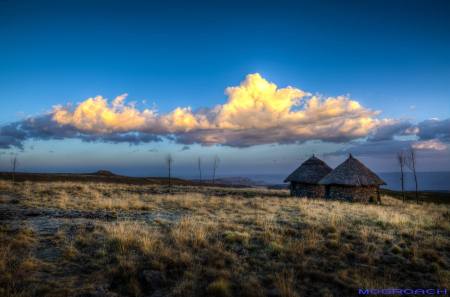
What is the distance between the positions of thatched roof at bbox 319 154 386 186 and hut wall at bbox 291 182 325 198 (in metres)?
2.98

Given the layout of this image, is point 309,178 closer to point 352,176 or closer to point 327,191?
point 327,191

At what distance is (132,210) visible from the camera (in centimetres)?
1538

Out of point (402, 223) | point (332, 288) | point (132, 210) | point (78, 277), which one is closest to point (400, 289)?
point (332, 288)

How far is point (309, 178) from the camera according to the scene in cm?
3128

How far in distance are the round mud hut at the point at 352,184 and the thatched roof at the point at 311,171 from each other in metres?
2.82

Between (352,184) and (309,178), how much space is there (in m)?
6.03

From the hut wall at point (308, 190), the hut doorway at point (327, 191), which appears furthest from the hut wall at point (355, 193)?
the hut wall at point (308, 190)

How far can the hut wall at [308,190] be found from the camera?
101ft

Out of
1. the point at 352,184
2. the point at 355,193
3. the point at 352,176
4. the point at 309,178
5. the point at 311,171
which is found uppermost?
the point at 311,171

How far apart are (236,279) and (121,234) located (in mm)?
4412

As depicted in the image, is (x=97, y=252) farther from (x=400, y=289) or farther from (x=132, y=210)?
(x=132, y=210)

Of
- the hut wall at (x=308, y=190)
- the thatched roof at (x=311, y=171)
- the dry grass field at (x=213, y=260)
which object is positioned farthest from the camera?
the thatched roof at (x=311, y=171)

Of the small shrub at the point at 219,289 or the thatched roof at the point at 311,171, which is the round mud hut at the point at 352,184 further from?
the small shrub at the point at 219,289

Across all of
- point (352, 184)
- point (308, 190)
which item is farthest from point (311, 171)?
point (352, 184)
